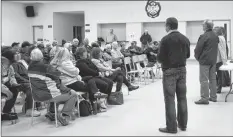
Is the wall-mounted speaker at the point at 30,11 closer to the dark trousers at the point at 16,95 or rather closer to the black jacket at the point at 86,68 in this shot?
the black jacket at the point at 86,68

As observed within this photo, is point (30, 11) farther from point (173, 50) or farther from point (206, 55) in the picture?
point (173, 50)

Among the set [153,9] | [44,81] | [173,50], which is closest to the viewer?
[173,50]

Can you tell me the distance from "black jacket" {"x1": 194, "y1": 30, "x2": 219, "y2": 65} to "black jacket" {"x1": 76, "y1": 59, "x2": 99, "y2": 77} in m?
1.99

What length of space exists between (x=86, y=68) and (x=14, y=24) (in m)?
14.9

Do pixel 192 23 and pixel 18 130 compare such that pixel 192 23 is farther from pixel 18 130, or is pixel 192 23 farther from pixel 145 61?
pixel 18 130

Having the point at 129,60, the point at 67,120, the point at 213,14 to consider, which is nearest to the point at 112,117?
the point at 67,120

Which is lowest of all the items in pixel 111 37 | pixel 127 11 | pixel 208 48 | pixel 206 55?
pixel 206 55

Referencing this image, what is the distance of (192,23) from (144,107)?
1230 centimetres

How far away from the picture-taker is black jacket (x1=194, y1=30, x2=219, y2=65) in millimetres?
6000

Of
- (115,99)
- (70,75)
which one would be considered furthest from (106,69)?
(70,75)

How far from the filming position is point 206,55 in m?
6.01

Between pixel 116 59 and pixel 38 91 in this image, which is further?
pixel 116 59

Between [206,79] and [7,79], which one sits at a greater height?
[7,79]

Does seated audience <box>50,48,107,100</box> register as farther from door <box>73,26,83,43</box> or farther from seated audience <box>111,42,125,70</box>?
door <box>73,26,83,43</box>
